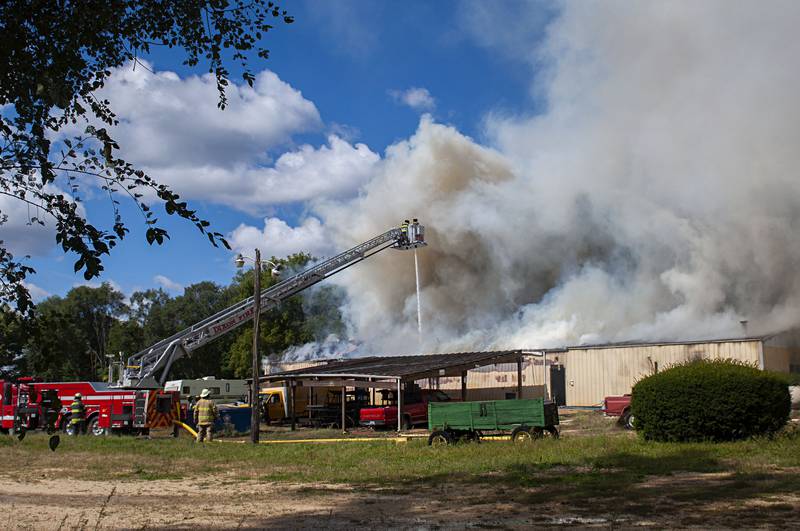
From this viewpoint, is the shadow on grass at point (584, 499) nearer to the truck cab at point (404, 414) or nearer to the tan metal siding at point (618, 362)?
the truck cab at point (404, 414)

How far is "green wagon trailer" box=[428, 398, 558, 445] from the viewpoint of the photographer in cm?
1800

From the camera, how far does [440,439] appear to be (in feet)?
61.2

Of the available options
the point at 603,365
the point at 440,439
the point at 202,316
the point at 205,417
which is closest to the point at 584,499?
the point at 440,439

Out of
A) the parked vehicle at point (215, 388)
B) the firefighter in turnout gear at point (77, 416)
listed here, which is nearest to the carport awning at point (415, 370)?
the firefighter in turnout gear at point (77, 416)

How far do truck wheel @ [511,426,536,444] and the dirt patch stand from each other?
576 centimetres

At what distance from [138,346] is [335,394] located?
45915mm

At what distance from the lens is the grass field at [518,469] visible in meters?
10.0

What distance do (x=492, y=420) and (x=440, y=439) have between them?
1407mm

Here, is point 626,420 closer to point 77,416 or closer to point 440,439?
point 440,439

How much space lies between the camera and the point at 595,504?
9.87 metres

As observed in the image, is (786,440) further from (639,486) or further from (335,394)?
(335,394)

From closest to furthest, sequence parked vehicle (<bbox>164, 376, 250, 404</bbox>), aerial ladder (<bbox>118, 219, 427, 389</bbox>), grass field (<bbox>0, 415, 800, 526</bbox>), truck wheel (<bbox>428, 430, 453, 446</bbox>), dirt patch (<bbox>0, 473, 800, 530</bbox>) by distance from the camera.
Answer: dirt patch (<bbox>0, 473, 800, 530</bbox>), grass field (<bbox>0, 415, 800, 526</bbox>), truck wheel (<bbox>428, 430, 453, 446</bbox>), aerial ladder (<bbox>118, 219, 427, 389</bbox>), parked vehicle (<bbox>164, 376, 250, 404</bbox>)

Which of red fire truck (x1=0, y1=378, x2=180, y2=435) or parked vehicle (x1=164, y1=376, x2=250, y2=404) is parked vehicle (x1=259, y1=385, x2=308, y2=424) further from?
red fire truck (x1=0, y1=378, x2=180, y2=435)

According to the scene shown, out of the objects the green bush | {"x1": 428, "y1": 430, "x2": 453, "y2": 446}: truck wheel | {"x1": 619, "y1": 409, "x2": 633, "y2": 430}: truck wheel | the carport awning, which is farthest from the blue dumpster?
the green bush
